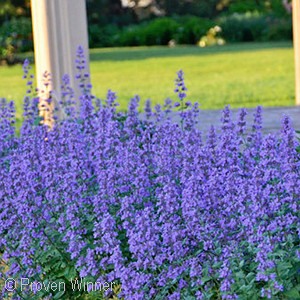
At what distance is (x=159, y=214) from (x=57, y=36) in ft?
10.3

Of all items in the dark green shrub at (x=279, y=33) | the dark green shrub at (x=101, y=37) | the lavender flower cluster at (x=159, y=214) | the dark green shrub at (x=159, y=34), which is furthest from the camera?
the dark green shrub at (x=101, y=37)

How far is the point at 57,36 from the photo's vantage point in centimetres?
662

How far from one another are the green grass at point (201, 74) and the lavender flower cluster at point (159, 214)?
6.82m

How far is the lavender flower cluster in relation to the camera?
3.09 meters

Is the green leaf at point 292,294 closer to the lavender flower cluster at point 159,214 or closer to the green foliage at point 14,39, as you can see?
the lavender flower cluster at point 159,214

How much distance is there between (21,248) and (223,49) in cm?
1914

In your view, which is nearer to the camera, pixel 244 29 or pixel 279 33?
pixel 279 33

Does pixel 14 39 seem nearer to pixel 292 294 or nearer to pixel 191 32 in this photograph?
pixel 191 32

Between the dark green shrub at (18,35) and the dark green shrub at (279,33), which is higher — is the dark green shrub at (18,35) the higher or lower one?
the higher one

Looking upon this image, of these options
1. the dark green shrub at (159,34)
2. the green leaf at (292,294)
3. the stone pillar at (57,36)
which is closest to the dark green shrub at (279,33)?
the dark green shrub at (159,34)

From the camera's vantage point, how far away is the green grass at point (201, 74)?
12.2 m

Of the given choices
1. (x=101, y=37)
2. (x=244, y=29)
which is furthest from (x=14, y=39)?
(x=244, y=29)

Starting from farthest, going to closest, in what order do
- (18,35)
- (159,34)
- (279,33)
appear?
(159,34), (279,33), (18,35)

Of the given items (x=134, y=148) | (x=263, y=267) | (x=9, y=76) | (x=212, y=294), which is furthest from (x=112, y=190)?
(x=9, y=76)
